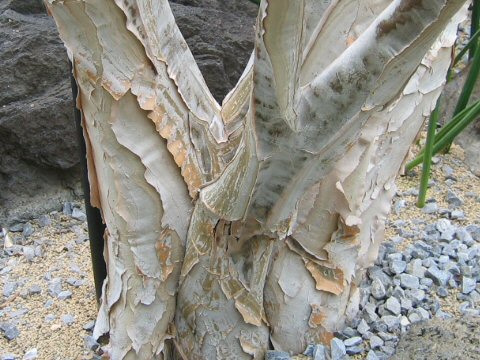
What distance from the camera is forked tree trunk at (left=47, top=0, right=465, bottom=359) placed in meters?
0.79

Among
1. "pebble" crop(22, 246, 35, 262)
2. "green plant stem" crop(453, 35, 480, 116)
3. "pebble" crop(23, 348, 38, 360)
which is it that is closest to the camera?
"pebble" crop(23, 348, 38, 360)

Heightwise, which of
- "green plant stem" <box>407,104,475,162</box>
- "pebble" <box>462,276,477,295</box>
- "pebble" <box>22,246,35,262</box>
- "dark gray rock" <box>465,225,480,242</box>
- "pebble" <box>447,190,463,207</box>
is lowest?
"pebble" <box>462,276,477,295</box>

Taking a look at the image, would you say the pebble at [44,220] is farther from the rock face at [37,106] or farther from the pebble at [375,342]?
the pebble at [375,342]

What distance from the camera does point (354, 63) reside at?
0.76m

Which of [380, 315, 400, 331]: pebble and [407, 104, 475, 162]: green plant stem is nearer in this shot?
[380, 315, 400, 331]: pebble

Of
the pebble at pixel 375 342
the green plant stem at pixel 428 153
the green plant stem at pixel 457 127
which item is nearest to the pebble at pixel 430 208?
the green plant stem at pixel 428 153

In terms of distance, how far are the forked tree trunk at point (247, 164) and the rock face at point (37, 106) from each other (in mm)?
576

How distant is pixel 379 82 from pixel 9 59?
102 centimetres

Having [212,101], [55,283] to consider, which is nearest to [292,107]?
[212,101]

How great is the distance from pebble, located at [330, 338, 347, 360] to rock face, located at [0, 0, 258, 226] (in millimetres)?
776

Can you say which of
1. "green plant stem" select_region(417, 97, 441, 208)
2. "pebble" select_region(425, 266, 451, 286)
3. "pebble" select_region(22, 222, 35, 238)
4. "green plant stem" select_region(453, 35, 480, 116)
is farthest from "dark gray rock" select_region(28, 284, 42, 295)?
"green plant stem" select_region(453, 35, 480, 116)

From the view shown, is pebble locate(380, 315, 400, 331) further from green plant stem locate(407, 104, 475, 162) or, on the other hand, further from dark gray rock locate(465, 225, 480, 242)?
green plant stem locate(407, 104, 475, 162)

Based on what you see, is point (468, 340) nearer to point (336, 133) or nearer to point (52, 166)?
point (336, 133)

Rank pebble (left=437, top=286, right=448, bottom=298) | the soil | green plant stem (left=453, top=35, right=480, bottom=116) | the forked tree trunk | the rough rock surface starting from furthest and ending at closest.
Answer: green plant stem (left=453, top=35, right=480, bottom=116), the rough rock surface, pebble (left=437, top=286, right=448, bottom=298), the soil, the forked tree trunk
